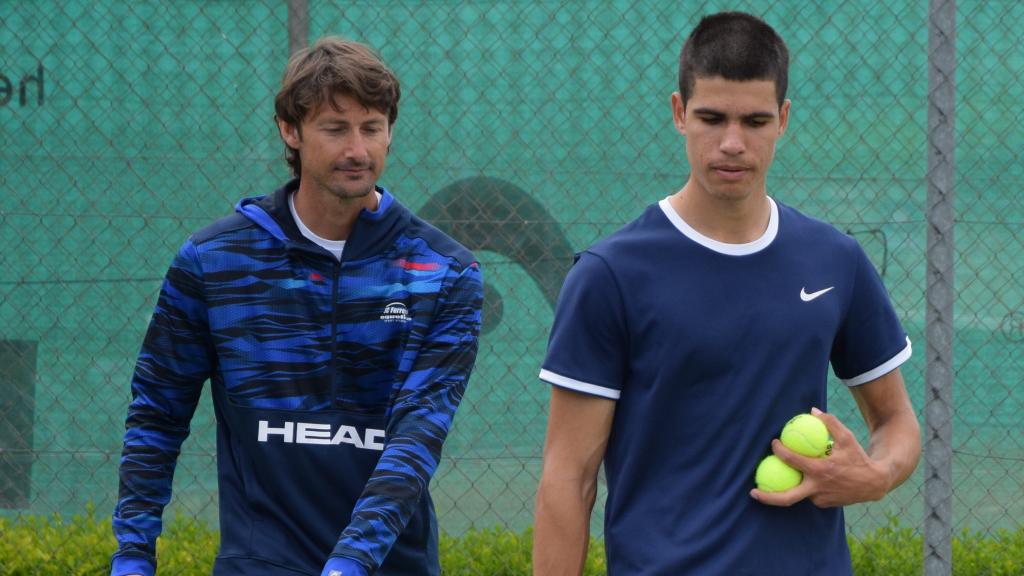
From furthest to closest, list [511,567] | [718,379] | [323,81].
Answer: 1. [511,567]
2. [323,81]
3. [718,379]

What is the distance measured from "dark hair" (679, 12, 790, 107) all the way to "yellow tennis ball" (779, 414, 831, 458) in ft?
2.04

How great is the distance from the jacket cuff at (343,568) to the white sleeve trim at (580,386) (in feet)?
Answer: 1.79

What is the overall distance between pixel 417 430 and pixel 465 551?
2678 mm

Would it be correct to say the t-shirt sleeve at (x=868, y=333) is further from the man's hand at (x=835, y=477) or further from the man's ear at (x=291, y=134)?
the man's ear at (x=291, y=134)

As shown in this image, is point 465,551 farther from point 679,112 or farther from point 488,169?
point 679,112

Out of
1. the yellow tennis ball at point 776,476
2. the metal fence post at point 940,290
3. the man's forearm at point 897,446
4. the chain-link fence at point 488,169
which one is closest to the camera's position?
the yellow tennis ball at point 776,476

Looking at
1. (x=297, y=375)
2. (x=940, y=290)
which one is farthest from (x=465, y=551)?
(x=297, y=375)

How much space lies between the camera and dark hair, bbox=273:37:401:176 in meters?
2.90

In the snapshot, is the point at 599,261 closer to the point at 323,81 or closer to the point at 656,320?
the point at 656,320

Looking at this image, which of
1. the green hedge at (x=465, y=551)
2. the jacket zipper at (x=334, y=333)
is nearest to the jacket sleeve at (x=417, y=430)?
the jacket zipper at (x=334, y=333)

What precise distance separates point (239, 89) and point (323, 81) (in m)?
2.87

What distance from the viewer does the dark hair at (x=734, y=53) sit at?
2504mm

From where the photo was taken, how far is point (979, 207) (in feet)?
18.4

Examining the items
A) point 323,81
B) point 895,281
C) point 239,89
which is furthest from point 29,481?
point 895,281
